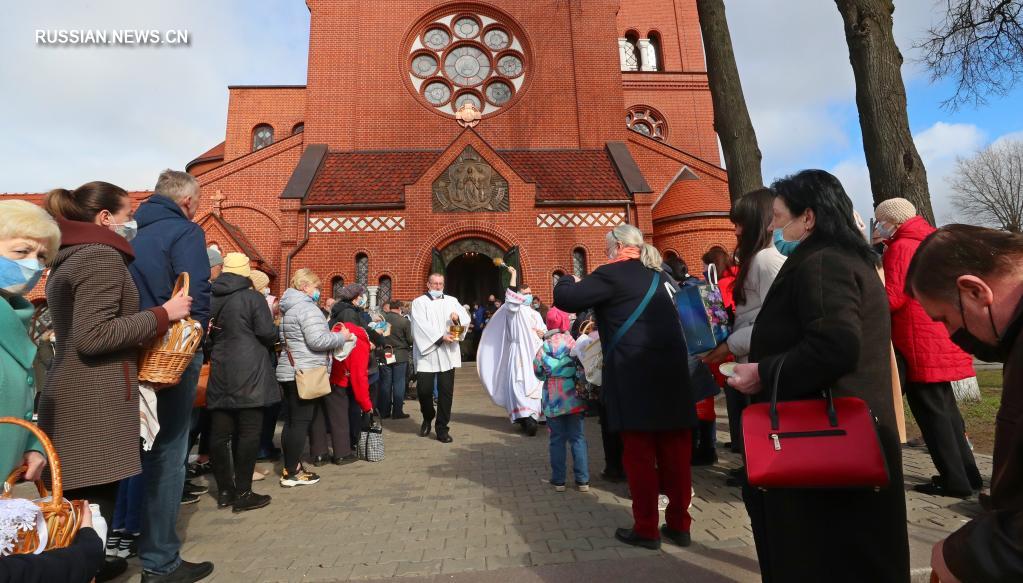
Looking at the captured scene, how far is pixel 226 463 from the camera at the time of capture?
4.72 meters

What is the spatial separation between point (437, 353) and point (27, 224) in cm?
540

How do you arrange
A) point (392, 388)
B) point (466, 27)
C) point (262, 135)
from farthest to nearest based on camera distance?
point (262, 135) → point (466, 27) → point (392, 388)

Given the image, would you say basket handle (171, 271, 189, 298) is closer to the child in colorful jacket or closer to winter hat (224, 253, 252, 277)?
winter hat (224, 253, 252, 277)

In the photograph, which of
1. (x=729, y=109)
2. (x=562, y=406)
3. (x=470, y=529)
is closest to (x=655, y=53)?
(x=729, y=109)

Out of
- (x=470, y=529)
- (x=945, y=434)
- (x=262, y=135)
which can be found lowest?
(x=470, y=529)

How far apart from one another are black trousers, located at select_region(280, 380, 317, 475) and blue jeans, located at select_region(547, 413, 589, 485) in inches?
97.2

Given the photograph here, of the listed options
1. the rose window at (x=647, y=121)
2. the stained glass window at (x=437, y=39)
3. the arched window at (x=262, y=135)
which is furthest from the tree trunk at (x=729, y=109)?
the arched window at (x=262, y=135)

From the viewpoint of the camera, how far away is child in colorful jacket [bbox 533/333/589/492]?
469cm

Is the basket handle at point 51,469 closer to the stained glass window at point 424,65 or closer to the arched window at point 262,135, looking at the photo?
the stained glass window at point 424,65

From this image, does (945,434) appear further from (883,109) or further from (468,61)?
(468,61)

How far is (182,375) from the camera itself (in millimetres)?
3240

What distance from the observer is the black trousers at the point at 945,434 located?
156 inches

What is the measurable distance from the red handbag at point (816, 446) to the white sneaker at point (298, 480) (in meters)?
4.64

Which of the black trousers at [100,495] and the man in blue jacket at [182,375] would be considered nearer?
the black trousers at [100,495]
